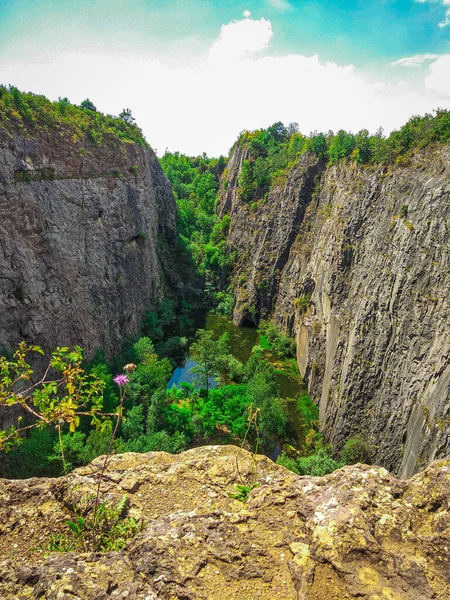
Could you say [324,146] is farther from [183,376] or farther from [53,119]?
[183,376]

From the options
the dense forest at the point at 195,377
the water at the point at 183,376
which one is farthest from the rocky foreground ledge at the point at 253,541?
the water at the point at 183,376

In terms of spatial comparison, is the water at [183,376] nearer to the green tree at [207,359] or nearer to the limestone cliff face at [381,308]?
the green tree at [207,359]

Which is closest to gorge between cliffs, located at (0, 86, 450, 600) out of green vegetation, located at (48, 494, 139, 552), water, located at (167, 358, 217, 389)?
green vegetation, located at (48, 494, 139, 552)

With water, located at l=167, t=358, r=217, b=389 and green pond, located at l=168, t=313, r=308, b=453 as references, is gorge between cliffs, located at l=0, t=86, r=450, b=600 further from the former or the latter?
water, located at l=167, t=358, r=217, b=389

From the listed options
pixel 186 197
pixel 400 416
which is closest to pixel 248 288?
pixel 400 416

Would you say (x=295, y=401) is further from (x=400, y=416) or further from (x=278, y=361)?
(x=400, y=416)

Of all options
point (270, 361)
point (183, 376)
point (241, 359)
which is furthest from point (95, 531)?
point (241, 359)
